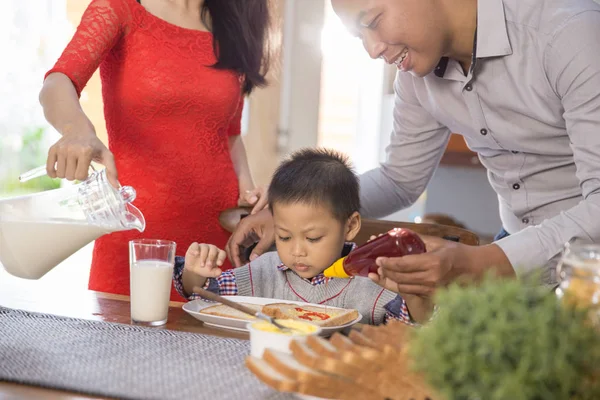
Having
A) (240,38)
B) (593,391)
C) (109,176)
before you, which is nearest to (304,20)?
(240,38)

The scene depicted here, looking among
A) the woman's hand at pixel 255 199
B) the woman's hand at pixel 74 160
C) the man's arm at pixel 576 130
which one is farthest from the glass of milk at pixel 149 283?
the man's arm at pixel 576 130

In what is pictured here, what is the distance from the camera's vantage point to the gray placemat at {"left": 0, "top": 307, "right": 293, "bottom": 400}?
1.03m

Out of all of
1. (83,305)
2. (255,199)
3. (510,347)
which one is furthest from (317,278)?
(510,347)

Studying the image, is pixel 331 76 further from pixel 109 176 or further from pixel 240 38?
pixel 109 176

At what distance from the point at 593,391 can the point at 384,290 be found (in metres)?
0.93

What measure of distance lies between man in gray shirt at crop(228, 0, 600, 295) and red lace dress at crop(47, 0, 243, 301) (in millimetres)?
254

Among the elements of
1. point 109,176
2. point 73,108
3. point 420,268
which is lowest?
point 420,268

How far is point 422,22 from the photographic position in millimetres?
1730

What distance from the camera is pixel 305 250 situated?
5.64 ft

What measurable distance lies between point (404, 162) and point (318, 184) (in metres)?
0.56

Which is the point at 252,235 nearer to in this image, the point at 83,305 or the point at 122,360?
the point at 83,305

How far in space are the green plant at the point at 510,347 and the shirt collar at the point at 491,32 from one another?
1.17 metres

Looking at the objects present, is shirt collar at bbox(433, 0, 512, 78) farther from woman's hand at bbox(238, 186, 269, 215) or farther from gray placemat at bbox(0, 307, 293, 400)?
gray placemat at bbox(0, 307, 293, 400)

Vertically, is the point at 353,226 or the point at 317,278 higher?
the point at 353,226
